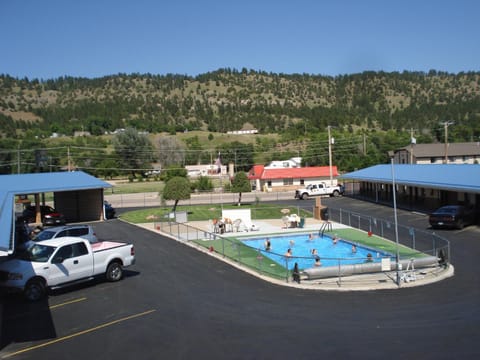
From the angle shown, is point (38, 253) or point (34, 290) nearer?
point (34, 290)

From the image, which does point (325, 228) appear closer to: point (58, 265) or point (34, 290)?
point (58, 265)

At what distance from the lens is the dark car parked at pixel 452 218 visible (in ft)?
109

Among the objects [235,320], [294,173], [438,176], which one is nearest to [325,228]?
[438,176]

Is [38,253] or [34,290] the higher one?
[38,253]

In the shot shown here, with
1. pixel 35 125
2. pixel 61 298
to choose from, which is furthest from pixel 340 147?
pixel 35 125

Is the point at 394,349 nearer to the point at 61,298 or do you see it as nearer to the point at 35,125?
the point at 61,298

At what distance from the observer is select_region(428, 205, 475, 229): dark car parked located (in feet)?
109

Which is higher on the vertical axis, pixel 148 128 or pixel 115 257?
pixel 148 128

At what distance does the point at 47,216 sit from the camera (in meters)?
43.0

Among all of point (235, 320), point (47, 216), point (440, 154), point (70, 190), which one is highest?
point (440, 154)

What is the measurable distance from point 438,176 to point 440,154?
35.3m

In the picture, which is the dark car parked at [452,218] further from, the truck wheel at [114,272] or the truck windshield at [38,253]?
the truck windshield at [38,253]

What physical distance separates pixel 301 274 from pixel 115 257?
25.0ft

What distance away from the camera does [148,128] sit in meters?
188
